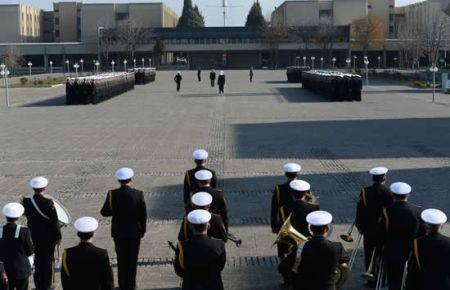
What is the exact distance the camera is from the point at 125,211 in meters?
7.89

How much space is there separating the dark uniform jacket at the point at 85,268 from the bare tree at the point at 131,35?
106775 millimetres

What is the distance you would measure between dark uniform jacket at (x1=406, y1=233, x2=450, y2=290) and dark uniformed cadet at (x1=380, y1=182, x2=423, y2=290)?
3.81 ft


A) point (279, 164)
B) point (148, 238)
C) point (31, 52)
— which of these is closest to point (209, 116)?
point (279, 164)

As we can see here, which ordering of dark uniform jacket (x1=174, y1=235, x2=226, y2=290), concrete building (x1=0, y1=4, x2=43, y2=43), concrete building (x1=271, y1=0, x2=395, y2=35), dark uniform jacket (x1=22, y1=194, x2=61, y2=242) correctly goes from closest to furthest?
dark uniform jacket (x1=174, y1=235, x2=226, y2=290) → dark uniform jacket (x1=22, y1=194, x2=61, y2=242) → concrete building (x1=0, y1=4, x2=43, y2=43) → concrete building (x1=271, y1=0, x2=395, y2=35)

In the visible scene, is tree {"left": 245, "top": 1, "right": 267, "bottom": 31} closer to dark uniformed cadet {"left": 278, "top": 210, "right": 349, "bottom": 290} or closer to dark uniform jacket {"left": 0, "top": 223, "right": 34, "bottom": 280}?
dark uniform jacket {"left": 0, "top": 223, "right": 34, "bottom": 280}

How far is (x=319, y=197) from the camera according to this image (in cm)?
1302

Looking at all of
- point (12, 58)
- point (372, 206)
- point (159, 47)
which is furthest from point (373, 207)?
point (159, 47)

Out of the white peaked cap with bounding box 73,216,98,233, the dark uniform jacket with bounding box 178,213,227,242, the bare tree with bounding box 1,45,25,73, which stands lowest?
the dark uniform jacket with bounding box 178,213,227,242

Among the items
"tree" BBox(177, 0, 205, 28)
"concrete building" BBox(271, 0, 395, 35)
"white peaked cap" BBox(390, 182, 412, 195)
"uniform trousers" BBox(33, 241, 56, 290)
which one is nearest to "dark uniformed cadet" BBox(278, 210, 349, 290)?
"white peaked cap" BBox(390, 182, 412, 195)

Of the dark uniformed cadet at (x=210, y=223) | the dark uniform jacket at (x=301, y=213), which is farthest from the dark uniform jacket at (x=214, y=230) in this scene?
the dark uniform jacket at (x=301, y=213)

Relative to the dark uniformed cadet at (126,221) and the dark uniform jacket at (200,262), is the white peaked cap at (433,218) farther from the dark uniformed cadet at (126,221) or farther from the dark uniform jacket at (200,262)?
the dark uniformed cadet at (126,221)

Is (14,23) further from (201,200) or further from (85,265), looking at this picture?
(85,265)

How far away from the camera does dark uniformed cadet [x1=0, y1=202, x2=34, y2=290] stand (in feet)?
22.2

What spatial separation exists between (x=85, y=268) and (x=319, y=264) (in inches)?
80.0
